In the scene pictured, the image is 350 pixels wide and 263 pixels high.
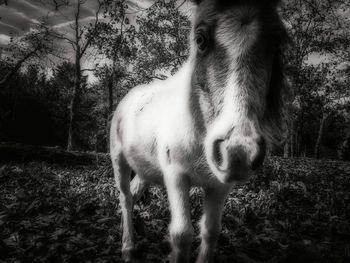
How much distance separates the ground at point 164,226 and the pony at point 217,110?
1231 millimetres

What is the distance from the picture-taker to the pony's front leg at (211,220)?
124 inches

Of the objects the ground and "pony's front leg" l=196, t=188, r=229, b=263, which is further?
the ground

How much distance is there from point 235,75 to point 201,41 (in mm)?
400

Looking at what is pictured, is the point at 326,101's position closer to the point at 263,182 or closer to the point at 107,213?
the point at 263,182

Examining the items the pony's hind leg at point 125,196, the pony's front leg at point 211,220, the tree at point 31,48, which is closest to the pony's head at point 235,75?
the pony's front leg at point 211,220

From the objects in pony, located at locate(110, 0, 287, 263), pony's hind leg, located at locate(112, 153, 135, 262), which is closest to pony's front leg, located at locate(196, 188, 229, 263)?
pony, located at locate(110, 0, 287, 263)

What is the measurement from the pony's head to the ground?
7.42 feet

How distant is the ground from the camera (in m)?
3.79

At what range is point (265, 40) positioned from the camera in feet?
6.95

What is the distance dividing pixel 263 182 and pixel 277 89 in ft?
19.4

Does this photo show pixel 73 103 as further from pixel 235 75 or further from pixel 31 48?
pixel 235 75

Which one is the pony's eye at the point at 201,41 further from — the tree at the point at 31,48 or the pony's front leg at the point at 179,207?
the tree at the point at 31,48

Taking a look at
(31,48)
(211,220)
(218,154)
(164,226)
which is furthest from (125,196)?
(31,48)

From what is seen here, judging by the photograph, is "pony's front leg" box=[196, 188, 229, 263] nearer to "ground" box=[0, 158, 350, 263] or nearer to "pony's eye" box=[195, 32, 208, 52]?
"ground" box=[0, 158, 350, 263]
